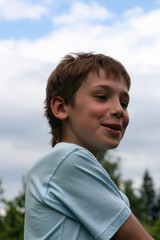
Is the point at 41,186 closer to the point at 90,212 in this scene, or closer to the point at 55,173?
the point at 55,173

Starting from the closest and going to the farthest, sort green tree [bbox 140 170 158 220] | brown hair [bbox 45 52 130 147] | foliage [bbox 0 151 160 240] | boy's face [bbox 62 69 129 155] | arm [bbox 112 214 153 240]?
arm [bbox 112 214 153 240], boy's face [bbox 62 69 129 155], brown hair [bbox 45 52 130 147], foliage [bbox 0 151 160 240], green tree [bbox 140 170 158 220]

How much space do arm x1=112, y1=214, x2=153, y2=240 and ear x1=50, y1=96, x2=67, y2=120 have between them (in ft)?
2.68

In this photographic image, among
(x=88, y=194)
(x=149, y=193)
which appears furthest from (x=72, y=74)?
(x=149, y=193)

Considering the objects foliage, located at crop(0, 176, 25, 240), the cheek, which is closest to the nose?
the cheek

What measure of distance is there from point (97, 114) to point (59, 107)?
0.34m

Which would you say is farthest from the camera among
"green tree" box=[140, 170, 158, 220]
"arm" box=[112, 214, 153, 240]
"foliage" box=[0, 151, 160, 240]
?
"green tree" box=[140, 170, 158, 220]

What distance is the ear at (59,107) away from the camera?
9.87 ft

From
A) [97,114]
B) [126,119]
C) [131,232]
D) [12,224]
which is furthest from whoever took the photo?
[12,224]

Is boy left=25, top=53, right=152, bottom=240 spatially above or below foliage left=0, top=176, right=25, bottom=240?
above

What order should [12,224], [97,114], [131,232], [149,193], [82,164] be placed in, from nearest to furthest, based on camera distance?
[131,232] < [82,164] < [97,114] < [12,224] < [149,193]

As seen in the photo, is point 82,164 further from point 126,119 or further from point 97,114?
point 126,119

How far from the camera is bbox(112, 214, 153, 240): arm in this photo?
248 centimetres

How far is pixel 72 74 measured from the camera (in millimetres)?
3068

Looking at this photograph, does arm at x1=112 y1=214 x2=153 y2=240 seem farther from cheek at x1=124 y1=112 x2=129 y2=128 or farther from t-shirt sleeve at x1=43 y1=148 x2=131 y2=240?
cheek at x1=124 y1=112 x2=129 y2=128
